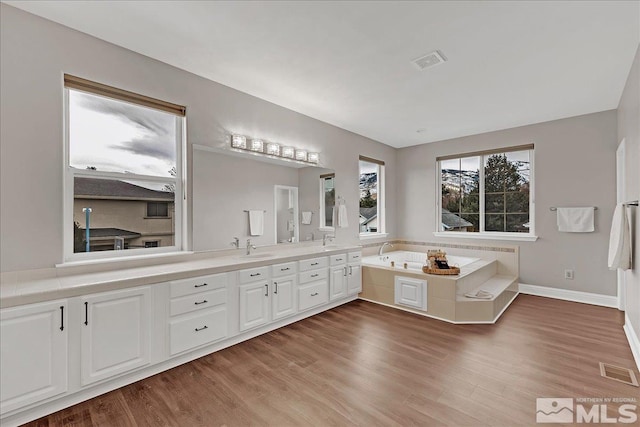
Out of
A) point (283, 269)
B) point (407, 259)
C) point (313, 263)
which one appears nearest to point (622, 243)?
point (313, 263)

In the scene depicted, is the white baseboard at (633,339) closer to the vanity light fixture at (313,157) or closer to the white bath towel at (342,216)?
the white bath towel at (342,216)

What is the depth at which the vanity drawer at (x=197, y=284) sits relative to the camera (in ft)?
8.04

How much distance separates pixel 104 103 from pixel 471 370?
3.81m

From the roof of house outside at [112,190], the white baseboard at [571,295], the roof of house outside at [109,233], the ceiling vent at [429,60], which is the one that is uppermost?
the ceiling vent at [429,60]

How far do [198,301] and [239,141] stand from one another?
179 centimetres

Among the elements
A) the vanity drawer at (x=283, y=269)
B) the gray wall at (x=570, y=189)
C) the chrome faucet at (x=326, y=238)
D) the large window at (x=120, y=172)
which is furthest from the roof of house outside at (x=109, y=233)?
the gray wall at (x=570, y=189)

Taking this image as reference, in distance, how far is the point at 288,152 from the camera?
399 cm

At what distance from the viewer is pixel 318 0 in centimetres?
203

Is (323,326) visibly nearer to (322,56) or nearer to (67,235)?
(67,235)

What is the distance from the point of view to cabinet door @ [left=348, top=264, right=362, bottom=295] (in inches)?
168

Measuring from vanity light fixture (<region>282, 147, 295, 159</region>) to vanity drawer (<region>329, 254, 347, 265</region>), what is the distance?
4.73 feet

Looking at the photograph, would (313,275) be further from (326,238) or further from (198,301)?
(198,301)

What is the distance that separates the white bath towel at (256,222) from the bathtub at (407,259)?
5.86 ft

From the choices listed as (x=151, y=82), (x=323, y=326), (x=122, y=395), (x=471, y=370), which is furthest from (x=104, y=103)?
(x=471, y=370)
